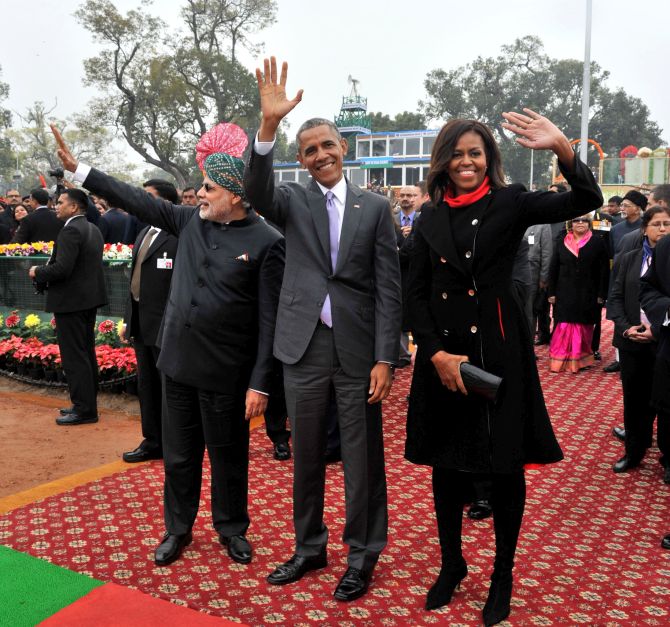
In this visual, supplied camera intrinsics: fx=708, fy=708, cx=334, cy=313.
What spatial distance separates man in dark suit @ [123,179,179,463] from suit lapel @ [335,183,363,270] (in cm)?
188

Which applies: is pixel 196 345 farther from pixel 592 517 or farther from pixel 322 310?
pixel 592 517

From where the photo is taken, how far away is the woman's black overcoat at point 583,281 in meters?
7.84

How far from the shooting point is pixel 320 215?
2926mm

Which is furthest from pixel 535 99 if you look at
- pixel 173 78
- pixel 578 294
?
pixel 578 294

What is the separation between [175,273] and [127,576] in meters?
1.35

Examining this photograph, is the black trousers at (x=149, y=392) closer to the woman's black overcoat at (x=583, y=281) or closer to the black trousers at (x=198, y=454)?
the black trousers at (x=198, y=454)

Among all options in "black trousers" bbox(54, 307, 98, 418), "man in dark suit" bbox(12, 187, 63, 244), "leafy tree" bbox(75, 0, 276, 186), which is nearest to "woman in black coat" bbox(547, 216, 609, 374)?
"black trousers" bbox(54, 307, 98, 418)

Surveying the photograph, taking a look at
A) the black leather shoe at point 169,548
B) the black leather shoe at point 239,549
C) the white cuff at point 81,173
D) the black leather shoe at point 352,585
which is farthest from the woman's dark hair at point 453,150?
the black leather shoe at point 169,548

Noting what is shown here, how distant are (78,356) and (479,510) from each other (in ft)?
11.8

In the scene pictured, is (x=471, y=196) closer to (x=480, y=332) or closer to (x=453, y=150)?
(x=453, y=150)

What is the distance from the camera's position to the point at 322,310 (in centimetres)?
289

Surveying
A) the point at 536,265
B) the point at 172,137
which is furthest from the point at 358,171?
the point at 536,265

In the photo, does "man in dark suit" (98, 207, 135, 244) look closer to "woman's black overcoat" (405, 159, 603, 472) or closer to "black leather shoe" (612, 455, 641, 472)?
"black leather shoe" (612, 455, 641, 472)

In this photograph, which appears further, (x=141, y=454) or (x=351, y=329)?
(x=141, y=454)
